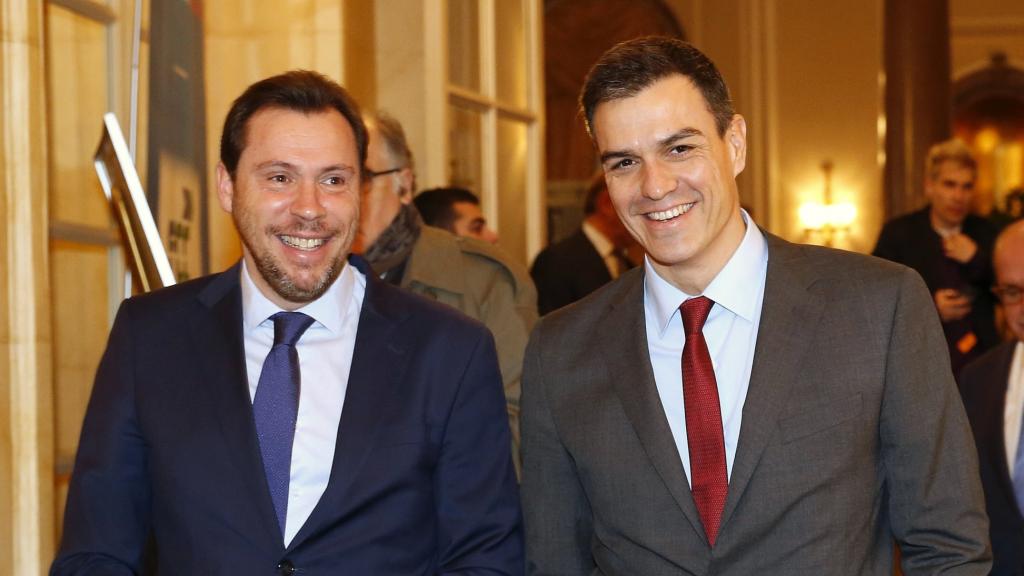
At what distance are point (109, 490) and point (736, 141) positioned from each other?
4.02 ft

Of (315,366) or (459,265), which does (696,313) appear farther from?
(459,265)

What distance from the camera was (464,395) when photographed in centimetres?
229

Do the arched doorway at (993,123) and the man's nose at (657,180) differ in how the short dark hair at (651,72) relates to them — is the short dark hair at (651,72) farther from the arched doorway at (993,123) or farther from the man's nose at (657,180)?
the arched doorway at (993,123)

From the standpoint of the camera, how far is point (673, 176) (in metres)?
2.21

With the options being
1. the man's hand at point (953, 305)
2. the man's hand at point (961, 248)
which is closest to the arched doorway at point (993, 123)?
the man's hand at point (961, 248)

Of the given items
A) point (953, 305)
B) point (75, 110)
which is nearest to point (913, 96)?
point (953, 305)

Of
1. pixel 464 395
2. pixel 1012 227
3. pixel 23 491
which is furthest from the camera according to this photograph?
pixel 1012 227

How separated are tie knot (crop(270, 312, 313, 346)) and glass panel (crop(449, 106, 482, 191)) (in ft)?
9.65

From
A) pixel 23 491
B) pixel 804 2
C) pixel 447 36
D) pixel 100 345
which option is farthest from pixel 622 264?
pixel 804 2

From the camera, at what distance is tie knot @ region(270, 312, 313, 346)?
2273 millimetres

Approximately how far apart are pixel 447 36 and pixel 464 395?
3198mm

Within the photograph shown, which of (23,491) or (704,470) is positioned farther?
(23,491)

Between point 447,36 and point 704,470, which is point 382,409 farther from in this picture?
point 447,36

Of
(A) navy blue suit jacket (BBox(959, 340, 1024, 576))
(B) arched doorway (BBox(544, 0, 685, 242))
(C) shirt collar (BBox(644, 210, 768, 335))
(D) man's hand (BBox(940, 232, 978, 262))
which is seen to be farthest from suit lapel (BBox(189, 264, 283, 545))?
(B) arched doorway (BBox(544, 0, 685, 242))
